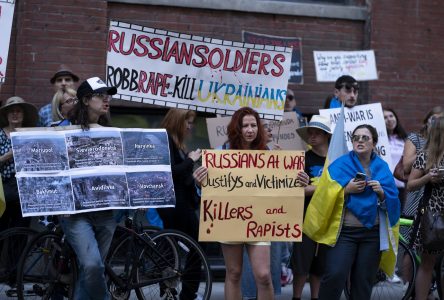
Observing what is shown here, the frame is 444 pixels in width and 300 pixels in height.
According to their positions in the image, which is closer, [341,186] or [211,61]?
[341,186]

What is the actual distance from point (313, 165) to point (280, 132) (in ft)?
3.56

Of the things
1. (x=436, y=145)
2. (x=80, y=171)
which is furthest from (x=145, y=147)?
(x=436, y=145)

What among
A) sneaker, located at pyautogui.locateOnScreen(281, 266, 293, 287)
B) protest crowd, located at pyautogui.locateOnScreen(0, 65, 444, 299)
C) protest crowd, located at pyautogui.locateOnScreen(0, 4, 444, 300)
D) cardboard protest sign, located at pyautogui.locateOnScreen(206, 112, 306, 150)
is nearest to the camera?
protest crowd, located at pyautogui.locateOnScreen(0, 4, 444, 300)

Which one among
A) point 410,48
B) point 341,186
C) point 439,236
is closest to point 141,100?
point 341,186

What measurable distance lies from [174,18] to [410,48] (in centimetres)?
299

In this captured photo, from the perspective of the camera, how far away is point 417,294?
8.33 m

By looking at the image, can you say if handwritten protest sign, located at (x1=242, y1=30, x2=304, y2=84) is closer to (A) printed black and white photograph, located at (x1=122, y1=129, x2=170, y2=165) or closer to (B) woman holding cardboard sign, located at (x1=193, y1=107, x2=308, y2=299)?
(B) woman holding cardboard sign, located at (x1=193, y1=107, x2=308, y2=299)

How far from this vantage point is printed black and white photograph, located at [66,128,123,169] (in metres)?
7.00

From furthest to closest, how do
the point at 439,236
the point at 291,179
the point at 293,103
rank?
the point at 293,103 < the point at 439,236 < the point at 291,179

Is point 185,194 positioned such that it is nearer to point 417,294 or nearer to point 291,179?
point 291,179

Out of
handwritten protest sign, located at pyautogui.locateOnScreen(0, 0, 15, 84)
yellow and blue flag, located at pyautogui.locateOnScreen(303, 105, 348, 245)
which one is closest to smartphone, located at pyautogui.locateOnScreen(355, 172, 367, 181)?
yellow and blue flag, located at pyautogui.locateOnScreen(303, 105, 348, 245)

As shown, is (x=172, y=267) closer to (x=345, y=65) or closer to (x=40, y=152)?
(x=40, y=152)

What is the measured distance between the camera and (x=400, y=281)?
31.8 feet

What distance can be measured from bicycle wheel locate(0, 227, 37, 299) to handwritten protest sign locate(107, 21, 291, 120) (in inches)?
58.1
